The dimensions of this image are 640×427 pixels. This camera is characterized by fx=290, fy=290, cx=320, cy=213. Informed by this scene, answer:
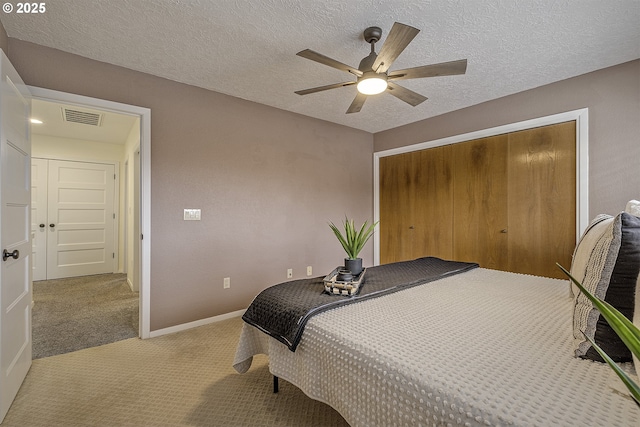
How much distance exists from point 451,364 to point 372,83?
1.66 meters

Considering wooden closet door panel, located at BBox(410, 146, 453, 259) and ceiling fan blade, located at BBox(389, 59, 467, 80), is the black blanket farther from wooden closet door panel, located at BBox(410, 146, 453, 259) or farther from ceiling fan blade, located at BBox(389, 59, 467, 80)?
wooden closet door panel, located at BBox(410, 146, 453, 259)

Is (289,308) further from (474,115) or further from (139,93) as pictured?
(474,115)

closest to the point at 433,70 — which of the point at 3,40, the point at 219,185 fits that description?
the point at 219,185

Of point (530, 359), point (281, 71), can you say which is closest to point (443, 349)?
point (530, 359)

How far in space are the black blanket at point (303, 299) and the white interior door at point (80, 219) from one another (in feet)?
15.5

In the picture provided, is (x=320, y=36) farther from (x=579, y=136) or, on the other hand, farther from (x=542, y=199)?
(x=542, y=199)

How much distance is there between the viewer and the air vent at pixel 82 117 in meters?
3.44

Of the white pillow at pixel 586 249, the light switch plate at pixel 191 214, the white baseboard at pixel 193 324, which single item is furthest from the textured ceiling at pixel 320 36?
the white baseboard at pixel 193 324

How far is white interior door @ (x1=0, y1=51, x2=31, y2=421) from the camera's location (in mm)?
1512

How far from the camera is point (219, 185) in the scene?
118 inches

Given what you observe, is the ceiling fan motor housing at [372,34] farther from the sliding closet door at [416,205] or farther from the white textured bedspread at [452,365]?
the sliding closet door at [416,205]

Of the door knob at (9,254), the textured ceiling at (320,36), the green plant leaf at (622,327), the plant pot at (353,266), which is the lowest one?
the plant pot at (353,266)

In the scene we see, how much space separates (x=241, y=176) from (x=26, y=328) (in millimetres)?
2007

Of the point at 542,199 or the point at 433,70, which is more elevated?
the point at 433,70
